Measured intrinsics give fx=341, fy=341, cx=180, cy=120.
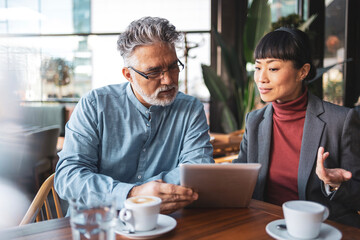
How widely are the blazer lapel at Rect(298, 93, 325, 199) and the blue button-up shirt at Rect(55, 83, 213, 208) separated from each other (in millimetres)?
377

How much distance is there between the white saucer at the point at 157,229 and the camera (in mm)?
833

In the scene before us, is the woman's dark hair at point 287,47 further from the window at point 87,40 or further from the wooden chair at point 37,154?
the window at point 87,40

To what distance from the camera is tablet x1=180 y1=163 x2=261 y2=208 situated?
3.20ft

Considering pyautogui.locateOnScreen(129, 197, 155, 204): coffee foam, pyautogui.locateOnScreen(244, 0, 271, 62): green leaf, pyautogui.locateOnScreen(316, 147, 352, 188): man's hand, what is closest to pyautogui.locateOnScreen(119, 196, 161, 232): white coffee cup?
pyautogui.locateOnScreen(129, 197, 155, 204): coffee foam

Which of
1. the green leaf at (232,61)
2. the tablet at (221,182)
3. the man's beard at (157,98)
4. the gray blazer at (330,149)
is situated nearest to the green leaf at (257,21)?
the green leaf at (232,61)

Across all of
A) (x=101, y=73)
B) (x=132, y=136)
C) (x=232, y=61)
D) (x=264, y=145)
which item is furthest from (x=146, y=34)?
(x=101, y=73)

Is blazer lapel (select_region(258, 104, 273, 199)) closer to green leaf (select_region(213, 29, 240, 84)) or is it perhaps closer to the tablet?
the tablet

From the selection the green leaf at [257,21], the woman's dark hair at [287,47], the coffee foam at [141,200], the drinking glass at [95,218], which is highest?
the green leaf at [257,21]

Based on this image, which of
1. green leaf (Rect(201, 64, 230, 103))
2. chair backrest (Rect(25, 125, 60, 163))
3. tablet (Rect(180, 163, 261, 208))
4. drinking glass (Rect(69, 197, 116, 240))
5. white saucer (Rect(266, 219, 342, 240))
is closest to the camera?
drinking glass (Rect(69, 197, 116, 240))

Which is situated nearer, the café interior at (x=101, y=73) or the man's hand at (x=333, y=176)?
the café interior at (x=101, y=73)

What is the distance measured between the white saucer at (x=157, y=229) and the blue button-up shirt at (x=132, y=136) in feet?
1.25

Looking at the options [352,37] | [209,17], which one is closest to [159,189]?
[352,37]

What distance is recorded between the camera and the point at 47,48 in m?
5.23

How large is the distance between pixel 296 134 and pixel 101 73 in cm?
407
